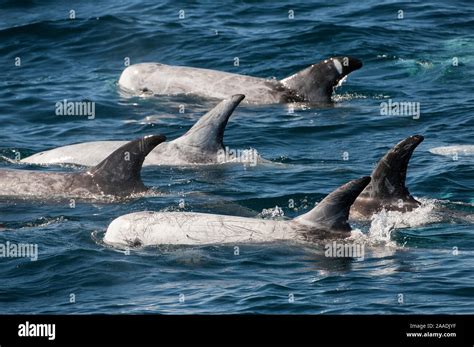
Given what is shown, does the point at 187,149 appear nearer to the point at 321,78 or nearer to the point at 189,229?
the point at 189,229

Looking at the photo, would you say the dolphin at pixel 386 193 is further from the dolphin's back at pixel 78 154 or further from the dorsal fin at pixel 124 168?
the dolphin's back at pixel 78 154

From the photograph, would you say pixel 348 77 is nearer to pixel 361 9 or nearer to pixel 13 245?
pixel 361 9

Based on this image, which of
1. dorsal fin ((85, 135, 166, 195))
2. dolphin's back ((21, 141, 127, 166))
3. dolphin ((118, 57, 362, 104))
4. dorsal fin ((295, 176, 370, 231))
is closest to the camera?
dorsal fin ((295, 176, 370, 231))

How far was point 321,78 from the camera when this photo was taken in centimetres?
2641

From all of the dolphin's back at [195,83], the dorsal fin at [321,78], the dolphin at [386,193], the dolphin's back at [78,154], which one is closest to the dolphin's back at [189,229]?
the dolphin at [386,193]

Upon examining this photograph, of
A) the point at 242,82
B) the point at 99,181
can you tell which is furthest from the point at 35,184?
the point at 242,82

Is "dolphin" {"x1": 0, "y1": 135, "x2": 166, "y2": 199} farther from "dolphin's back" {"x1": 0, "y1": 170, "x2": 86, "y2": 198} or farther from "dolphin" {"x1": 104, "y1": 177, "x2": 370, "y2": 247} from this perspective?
"dolphin" {"x1": 104, "y1": 177, "x2": 370, "y2": 247}

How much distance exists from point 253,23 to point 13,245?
54.8 ft

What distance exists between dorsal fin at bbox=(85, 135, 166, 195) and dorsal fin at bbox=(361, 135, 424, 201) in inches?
127

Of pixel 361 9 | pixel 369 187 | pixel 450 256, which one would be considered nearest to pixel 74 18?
pixel 361 9

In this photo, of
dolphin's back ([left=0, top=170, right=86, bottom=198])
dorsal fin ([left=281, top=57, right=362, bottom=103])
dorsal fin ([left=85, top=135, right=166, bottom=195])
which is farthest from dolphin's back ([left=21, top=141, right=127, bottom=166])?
dorsal fin ([left=281, top=57, right=362, bottom=103])

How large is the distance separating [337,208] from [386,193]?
6.86 ft

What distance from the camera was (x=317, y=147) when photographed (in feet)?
76.5

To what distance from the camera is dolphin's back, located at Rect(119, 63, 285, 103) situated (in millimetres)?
26859
